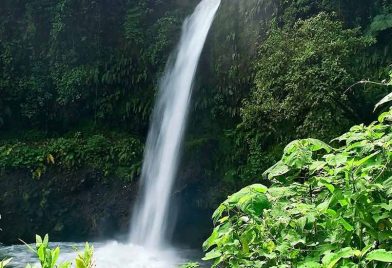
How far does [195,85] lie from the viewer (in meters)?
11.0

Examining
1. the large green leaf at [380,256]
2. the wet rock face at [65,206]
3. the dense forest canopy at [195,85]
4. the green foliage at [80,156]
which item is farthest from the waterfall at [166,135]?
the large green leaf at [380,256]

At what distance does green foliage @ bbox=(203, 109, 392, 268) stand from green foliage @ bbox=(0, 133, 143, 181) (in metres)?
9.56

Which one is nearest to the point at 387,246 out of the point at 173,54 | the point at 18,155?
the point at 173,54

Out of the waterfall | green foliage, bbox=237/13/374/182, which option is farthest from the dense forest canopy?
the waterfall

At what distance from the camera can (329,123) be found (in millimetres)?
7375

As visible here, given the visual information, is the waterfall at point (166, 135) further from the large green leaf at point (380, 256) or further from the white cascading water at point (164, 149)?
the large green leaf at point (380, 256)

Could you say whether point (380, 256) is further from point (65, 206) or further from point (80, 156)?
point (80, 156)

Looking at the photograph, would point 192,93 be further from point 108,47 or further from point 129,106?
point 108,47

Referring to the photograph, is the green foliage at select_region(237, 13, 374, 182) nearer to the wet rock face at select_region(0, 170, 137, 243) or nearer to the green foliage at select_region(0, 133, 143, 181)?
the green foliage at select_region(0, 133, 143, 181)

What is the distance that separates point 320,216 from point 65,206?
1062 centimetres

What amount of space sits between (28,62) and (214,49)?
6.48 metres

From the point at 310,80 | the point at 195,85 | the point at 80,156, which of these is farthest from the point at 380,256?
the point at 80,156

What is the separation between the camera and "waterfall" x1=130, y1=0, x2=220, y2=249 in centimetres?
1056

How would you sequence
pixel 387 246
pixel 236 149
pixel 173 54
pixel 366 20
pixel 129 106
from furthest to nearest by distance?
pixel 129 106 < pixel 173 54 < pixel 236 149 < pixel 366 20 < pixel 387 246
